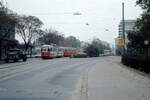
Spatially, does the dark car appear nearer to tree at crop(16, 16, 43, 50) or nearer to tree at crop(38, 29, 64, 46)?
tree at crop(16, 16, 43, 50)

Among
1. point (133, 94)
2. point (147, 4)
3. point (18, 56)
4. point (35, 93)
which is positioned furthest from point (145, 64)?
point (18, 56)

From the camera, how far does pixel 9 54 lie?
27.9m

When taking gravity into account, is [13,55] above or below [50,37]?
below

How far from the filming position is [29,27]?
157 feet

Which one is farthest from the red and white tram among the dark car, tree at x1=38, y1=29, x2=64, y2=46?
tree at x1=38, y1=29, x2=64, y2=46

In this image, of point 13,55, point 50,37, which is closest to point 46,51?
point 13,55

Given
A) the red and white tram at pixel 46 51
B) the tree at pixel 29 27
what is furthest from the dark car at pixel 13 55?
the tree at pixel 29 27

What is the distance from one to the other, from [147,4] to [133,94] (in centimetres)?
851

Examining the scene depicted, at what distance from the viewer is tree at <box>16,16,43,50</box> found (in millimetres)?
46125

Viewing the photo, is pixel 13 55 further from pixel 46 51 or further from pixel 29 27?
pixel 29 27

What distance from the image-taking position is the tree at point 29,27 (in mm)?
46125

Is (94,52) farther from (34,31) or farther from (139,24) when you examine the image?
(139,24)

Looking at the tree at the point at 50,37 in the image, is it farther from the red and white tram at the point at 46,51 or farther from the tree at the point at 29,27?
the red and white tram at the point at 46,51

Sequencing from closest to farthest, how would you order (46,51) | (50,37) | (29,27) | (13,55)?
(13,55), (46,51), (29,27), (50,37)
